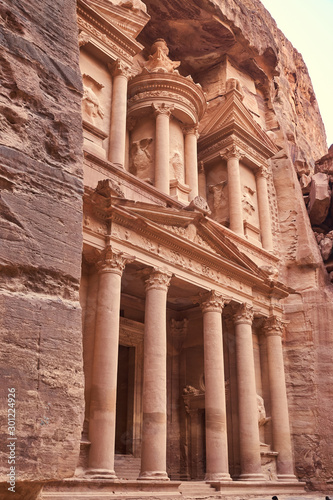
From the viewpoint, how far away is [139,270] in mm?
13906

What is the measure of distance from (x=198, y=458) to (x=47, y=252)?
615 inches

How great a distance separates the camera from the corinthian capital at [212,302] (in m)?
15.4

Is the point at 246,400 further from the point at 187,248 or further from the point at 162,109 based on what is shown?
the point at 162,109

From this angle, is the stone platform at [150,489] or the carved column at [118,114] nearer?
the stone platform at [150,489]

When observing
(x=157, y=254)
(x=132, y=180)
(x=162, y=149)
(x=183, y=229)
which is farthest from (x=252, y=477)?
(x=162, y=149)

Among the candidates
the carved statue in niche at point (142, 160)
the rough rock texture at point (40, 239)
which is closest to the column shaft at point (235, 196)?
the carved statue in niche at point (142, 160)

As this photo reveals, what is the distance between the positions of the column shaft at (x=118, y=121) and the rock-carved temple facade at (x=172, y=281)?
0.15ft

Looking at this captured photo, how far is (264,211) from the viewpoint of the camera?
72.6 ft

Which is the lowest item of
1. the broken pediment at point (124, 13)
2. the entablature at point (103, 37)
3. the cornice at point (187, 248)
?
the cornice at point (187, 248)

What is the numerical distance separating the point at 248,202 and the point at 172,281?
27.8 feet

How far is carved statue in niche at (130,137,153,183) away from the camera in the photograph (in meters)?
18.9

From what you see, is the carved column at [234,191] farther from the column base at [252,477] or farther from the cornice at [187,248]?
the column base at [252,477]

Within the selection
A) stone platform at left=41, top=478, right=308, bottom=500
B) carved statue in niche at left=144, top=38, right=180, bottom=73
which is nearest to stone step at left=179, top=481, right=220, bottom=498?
stone platform at left=41, top=478, right=308, bottom=500

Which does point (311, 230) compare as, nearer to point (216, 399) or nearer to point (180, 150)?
point (180, 150)
